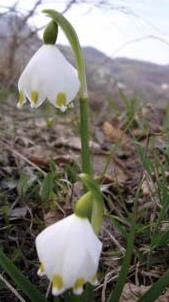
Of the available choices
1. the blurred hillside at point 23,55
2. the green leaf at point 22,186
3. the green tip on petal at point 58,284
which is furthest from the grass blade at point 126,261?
the blurred hillside at point 23,55

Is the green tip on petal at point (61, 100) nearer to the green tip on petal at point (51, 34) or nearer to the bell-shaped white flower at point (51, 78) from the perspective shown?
the bell-shaped white flower at point (51, 78)

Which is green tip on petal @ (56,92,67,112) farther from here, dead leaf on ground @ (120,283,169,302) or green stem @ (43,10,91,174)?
dead leaf on ground @ (120,283,169,302)

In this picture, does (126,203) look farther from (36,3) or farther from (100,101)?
(100,101)

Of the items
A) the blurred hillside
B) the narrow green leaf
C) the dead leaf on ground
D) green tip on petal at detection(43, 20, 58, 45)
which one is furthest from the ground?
the blurred hillside

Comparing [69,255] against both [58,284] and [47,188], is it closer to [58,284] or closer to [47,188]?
[58,284]

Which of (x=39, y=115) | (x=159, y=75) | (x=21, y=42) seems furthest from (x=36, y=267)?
(x=159, y=75)
